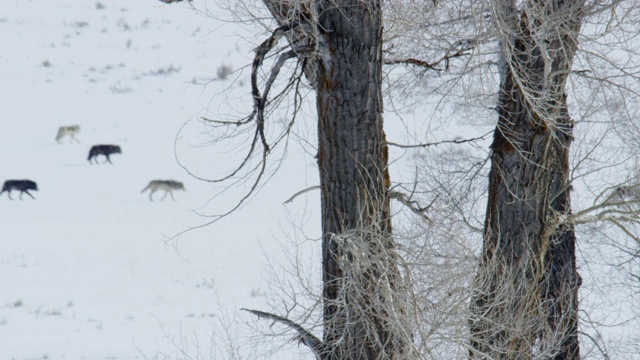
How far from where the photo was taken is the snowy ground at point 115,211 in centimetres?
1755

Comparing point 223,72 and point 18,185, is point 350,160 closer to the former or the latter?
point 223,72

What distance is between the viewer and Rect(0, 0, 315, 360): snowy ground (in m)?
17.5

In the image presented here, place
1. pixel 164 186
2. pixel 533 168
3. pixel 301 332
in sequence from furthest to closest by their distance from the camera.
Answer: pixel 164 186 → pixel 533 168 → pixel 301 332

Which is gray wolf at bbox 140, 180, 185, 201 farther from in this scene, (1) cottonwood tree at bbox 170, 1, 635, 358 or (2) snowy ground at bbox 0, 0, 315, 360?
(1) cottonwood tree at bbox 170, 1, 635, 358

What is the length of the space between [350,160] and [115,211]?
18.8 m

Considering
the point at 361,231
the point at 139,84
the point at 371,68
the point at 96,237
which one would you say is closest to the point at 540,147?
the point at 371,68

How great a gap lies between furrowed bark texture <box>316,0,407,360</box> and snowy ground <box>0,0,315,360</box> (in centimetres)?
80

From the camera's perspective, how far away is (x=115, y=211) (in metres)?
25.4

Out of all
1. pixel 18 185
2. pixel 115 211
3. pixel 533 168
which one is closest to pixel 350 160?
pixel 533 168

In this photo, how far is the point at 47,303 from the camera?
61.4ft

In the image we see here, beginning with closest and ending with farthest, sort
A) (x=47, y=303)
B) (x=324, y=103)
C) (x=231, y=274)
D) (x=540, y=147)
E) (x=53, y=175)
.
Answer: (x=324, y=103)
(x=540, y=147)
(x=47, y=303)
(x=231, y=274)
(x=53, y=175)

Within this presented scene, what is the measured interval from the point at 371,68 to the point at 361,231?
149cm

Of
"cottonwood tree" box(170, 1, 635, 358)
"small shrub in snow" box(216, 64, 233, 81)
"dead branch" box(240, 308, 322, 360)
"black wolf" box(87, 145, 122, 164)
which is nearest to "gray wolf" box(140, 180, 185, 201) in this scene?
"small shrub in snow" box(216, 64, 233, 81)

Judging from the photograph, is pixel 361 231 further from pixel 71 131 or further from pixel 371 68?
pixel 71 131
